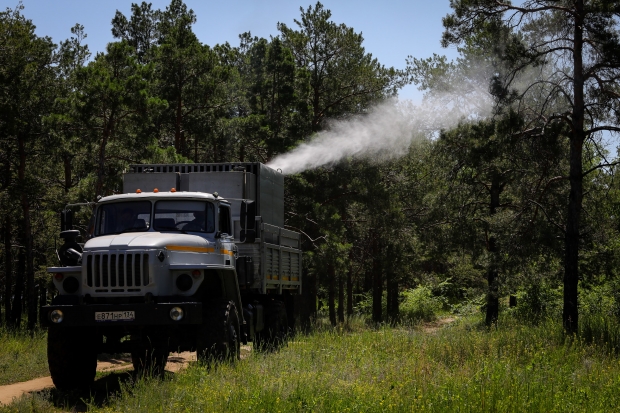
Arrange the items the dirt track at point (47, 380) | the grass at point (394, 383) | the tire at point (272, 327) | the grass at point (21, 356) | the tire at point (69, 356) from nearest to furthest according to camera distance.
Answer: the grass at point (394, 383), the tire at point (69, 356), the dirt track at point (47, 380), the grass at point (21, 356), the tire at point (272, 327)

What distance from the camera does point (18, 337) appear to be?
1869 cm

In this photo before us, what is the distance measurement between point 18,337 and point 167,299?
365 inches

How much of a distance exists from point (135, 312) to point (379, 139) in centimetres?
2134

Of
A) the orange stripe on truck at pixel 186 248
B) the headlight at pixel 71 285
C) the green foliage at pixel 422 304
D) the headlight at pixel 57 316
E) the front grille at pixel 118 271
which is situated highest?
the orange stripe on truck at pixel 186 248

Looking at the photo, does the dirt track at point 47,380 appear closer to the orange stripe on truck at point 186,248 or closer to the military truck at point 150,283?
the military truck at point 150,283

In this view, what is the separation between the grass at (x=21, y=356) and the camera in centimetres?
1370

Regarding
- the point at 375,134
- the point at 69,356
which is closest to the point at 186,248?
the point at 69,356

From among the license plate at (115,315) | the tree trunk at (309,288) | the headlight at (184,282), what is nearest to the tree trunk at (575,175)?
the headlight at (184,282)

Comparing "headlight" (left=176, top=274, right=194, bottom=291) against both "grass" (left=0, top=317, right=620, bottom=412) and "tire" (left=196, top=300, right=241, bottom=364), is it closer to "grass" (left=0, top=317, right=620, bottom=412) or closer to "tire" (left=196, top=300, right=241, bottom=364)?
"tire" (left=196, top=300, right=241, bottom=364)

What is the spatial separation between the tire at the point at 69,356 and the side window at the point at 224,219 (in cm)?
286

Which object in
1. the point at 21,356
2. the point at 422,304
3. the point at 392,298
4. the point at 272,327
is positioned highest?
the point at 272,327

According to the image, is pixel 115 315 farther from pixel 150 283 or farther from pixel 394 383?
pixel 394 383

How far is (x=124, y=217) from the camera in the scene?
12.4 metres

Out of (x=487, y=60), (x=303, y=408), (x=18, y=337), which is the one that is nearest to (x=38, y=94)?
(x=18, y=337)
